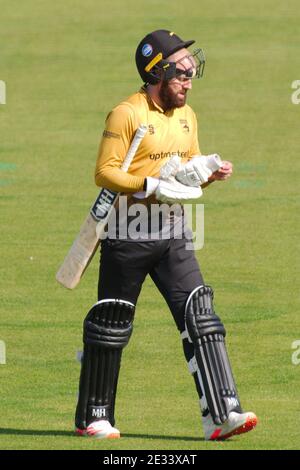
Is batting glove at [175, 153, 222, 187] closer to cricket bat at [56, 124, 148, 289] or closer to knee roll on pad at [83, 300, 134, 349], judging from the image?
cricket bat at [56, 124, 148, 289]

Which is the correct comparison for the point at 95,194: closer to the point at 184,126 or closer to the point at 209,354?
the point at 184,126

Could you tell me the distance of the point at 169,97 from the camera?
33.3ft

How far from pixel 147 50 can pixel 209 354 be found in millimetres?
2002

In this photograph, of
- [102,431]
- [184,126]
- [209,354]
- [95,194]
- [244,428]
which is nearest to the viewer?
[244,428]

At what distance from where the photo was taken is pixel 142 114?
32.8 feet

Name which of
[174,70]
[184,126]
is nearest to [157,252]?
[184,126]

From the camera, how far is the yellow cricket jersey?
32.4ft

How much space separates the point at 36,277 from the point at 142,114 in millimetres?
6554

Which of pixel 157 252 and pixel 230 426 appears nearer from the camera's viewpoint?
pixel 230 426

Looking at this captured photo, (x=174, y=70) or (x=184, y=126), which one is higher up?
(x=174, y=70)

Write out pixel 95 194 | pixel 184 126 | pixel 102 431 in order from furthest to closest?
pixel 95 194, pixel 184 126, pixel 102 431

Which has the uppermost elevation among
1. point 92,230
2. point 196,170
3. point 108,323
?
point 196,170

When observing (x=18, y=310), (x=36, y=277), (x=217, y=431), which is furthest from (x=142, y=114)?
(x=36, y=277)

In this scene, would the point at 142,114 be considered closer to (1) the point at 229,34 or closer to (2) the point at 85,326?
(2) the point at 85,326
